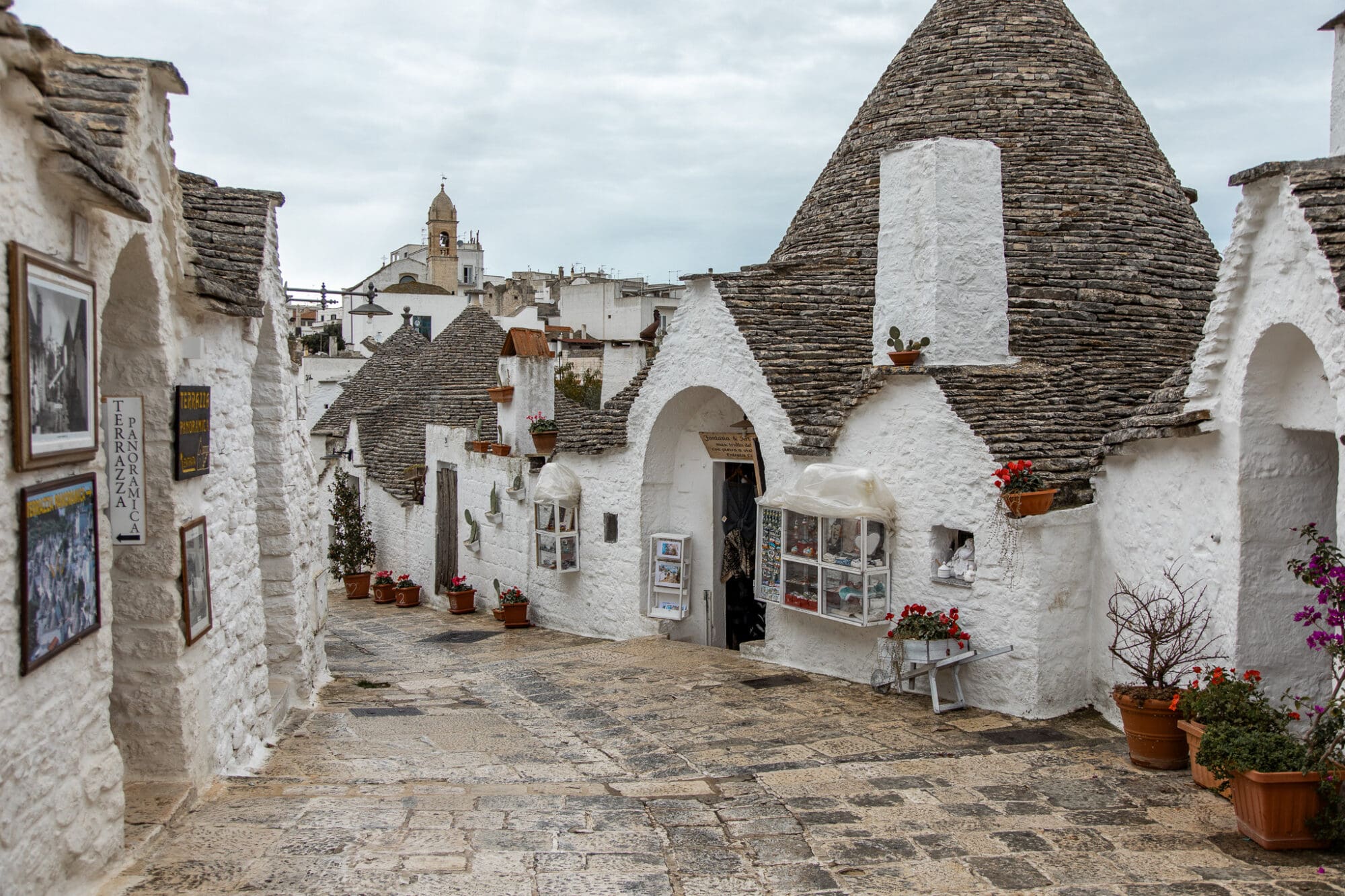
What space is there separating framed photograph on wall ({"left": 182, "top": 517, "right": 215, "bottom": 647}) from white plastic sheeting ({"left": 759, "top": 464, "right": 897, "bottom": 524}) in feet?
16.5

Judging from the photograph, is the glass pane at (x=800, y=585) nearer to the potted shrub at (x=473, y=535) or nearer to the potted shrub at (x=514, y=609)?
the potted shrub at (x=514, y=609)

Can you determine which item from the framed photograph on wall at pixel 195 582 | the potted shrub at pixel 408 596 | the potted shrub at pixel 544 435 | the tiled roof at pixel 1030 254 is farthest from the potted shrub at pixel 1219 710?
the potted shrub at pixel 408 596

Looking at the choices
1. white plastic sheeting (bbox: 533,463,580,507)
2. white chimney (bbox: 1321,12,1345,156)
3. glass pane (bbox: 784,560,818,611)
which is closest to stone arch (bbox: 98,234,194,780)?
glass pane (bbox: 784,560,818,611)

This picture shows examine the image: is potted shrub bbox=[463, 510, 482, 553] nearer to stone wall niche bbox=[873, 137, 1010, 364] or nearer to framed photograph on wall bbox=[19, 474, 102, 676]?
stone wall niche bbox=[873, 137, 1010, 364]

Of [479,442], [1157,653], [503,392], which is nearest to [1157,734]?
[1157,653]

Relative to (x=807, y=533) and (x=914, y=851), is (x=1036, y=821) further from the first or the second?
(x=807, y=533)

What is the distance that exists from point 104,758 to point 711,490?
8.41 metres

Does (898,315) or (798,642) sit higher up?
(898,315)

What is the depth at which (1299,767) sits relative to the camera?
18.2 ft

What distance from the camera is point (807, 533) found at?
33.3ft

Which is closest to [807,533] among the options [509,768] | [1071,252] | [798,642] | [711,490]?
[798,642]

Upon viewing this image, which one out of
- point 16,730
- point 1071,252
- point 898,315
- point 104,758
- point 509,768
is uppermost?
point 1071,252

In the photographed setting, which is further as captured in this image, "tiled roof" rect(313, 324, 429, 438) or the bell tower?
the bell tower

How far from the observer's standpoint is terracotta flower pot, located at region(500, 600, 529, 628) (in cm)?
1507
